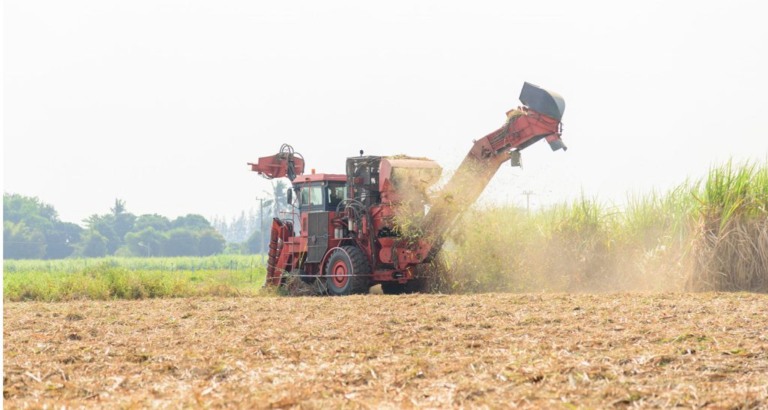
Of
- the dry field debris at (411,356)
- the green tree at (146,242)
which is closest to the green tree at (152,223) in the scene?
the green tree at (146,242)

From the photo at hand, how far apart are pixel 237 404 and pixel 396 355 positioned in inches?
99.5

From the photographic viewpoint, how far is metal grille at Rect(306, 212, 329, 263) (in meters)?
19.7

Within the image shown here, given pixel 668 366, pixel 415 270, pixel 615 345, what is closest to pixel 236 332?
pixel 615 345

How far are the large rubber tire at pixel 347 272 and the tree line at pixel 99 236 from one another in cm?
9610

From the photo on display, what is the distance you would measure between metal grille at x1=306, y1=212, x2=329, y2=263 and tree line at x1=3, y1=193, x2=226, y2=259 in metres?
95.3

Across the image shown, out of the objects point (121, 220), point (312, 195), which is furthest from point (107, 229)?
point (312, 195)

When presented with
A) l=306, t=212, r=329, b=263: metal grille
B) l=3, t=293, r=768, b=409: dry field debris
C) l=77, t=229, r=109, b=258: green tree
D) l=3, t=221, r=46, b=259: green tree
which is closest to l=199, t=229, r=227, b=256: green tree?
l=77, t=229, r=109, b=258: green tree

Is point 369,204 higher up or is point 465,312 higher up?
point 369,204

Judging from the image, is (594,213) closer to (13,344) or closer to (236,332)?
(236,332)

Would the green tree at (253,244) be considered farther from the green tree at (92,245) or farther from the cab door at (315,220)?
the cab door at (315,220)

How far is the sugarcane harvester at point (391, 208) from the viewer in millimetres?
17469

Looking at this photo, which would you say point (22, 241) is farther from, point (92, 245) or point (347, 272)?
point (347, 272)

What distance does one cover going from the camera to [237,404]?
6781 mm

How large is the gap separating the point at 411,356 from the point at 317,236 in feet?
36.2
